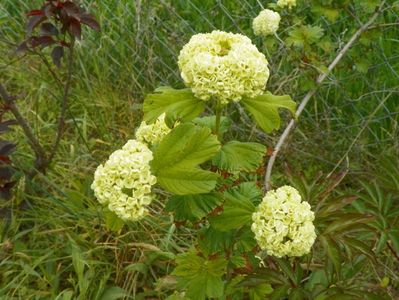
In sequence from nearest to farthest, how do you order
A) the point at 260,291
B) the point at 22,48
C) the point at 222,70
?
the point at 222,70 < the point at 260,291 < the point at 22,48

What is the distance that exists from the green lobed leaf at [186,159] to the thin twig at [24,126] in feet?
4.04

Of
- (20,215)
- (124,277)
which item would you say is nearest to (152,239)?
(124,277)

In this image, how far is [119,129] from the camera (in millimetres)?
3119

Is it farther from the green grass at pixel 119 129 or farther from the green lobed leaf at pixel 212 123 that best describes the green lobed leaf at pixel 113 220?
the green grass at pixel 119 129

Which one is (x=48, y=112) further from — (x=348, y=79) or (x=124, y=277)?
(x=348, y=79)

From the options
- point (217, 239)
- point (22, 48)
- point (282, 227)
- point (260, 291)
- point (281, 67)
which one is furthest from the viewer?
point (281, 67)

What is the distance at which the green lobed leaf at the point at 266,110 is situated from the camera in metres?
1.50

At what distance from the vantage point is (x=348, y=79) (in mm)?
2949

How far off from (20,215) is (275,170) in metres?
1.21

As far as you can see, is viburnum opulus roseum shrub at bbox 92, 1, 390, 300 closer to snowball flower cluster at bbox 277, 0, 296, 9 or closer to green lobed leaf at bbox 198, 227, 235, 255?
green lobed leaf at bbox 198, 227, 235, 255

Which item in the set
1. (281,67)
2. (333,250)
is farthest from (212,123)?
(281,67)

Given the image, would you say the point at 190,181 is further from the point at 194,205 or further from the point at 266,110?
the point at 266,110

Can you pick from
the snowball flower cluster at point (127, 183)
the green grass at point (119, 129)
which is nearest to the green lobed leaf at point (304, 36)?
the green grass at point (119, 129)

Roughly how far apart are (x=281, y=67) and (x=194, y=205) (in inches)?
68.1
